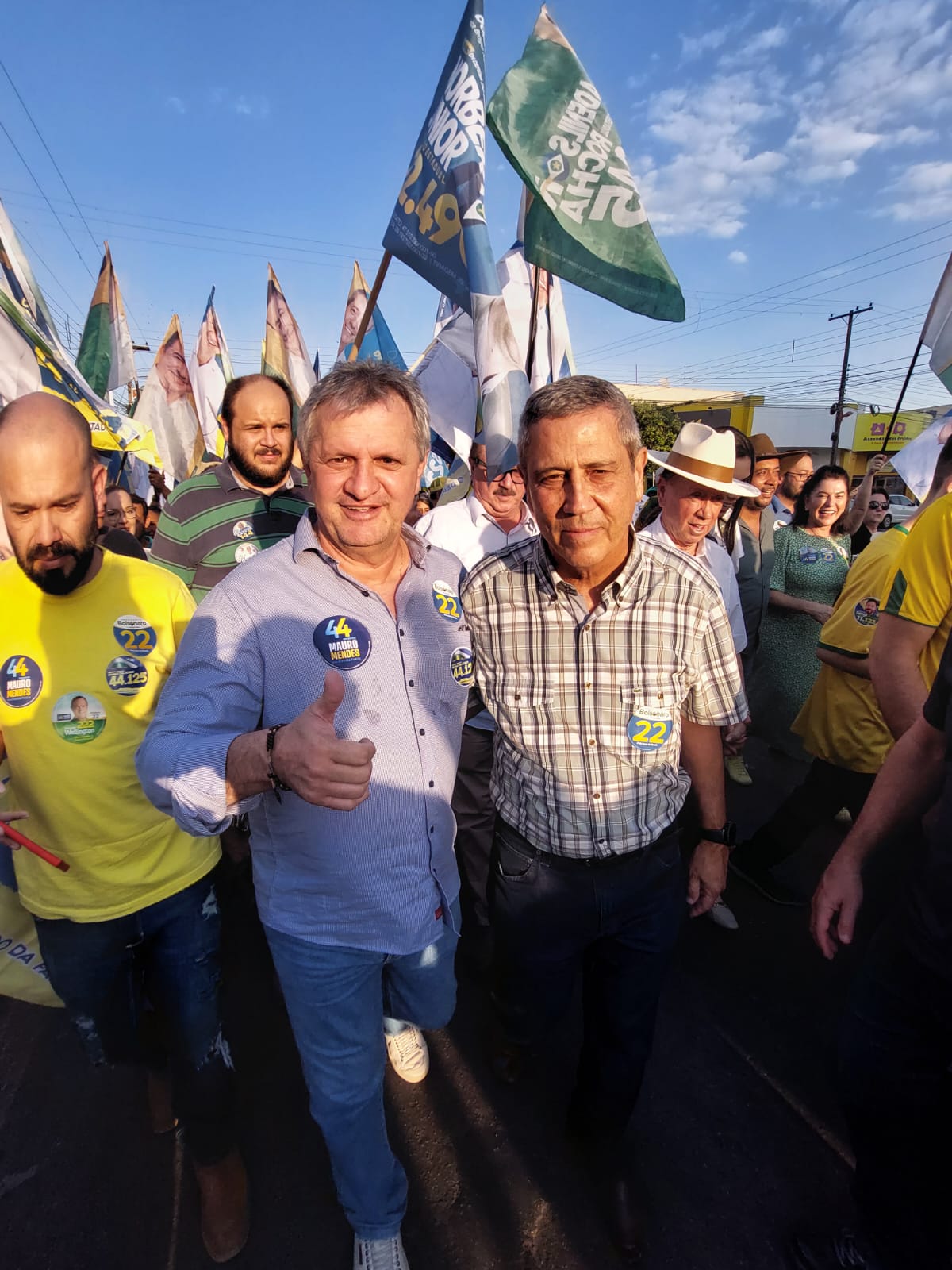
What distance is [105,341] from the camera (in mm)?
7582

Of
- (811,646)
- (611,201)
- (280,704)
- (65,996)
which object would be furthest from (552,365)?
(65,996)

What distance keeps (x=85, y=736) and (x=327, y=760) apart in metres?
0.99

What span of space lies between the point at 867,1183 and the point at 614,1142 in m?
0.66

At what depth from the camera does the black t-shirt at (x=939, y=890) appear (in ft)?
4.29

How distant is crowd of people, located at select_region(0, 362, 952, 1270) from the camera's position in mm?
1435

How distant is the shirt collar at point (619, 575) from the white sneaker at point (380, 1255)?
1.75 metres

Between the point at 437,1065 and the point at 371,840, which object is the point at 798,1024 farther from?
the point at 371,840

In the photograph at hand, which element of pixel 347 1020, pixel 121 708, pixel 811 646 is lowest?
pixel 347 1020

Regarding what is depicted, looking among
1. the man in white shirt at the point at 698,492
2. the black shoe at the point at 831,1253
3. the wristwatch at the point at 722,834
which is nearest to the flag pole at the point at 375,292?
the man in white shirt at the point at 698,492

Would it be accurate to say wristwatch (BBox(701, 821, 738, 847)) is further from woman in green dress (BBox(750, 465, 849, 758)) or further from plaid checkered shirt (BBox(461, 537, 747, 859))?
woman in green dress (BBox(750, 465, 849, 758))

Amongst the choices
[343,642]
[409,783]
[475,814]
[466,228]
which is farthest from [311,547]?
[466,228]

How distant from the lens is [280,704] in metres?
1.41

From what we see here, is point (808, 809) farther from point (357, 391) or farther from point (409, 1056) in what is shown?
point (357, 391)

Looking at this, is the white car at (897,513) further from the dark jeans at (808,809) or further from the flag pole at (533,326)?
the flag pole at (533,326)
